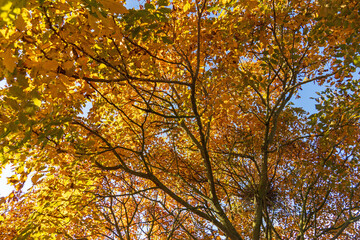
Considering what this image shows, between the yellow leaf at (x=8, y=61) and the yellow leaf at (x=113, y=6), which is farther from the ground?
the yellow leaf at (x=113, y=6)

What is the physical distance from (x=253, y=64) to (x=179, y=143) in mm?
3672

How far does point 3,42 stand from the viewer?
211 cm

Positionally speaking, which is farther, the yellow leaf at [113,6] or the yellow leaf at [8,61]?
the yellow leaf at [8,61]

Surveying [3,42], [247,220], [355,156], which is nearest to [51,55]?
[3,42]

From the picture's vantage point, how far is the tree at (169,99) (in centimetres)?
255

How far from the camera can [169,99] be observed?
20.9 feet

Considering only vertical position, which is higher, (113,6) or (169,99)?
(169,99)

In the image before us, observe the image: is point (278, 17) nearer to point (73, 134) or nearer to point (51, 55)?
point (51, 55)

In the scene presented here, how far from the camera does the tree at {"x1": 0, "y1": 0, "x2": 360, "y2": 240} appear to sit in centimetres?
255

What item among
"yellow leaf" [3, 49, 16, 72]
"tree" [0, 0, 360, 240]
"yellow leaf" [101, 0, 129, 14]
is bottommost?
"yellow leaf" [3, 49, 16, 72]

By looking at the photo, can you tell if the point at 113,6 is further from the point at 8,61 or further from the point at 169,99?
the point at 169,99

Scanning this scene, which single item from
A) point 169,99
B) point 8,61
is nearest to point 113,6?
point 8,61

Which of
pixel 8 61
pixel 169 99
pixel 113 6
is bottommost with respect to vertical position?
pixel 8 61

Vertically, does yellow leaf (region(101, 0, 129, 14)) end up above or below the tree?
below
